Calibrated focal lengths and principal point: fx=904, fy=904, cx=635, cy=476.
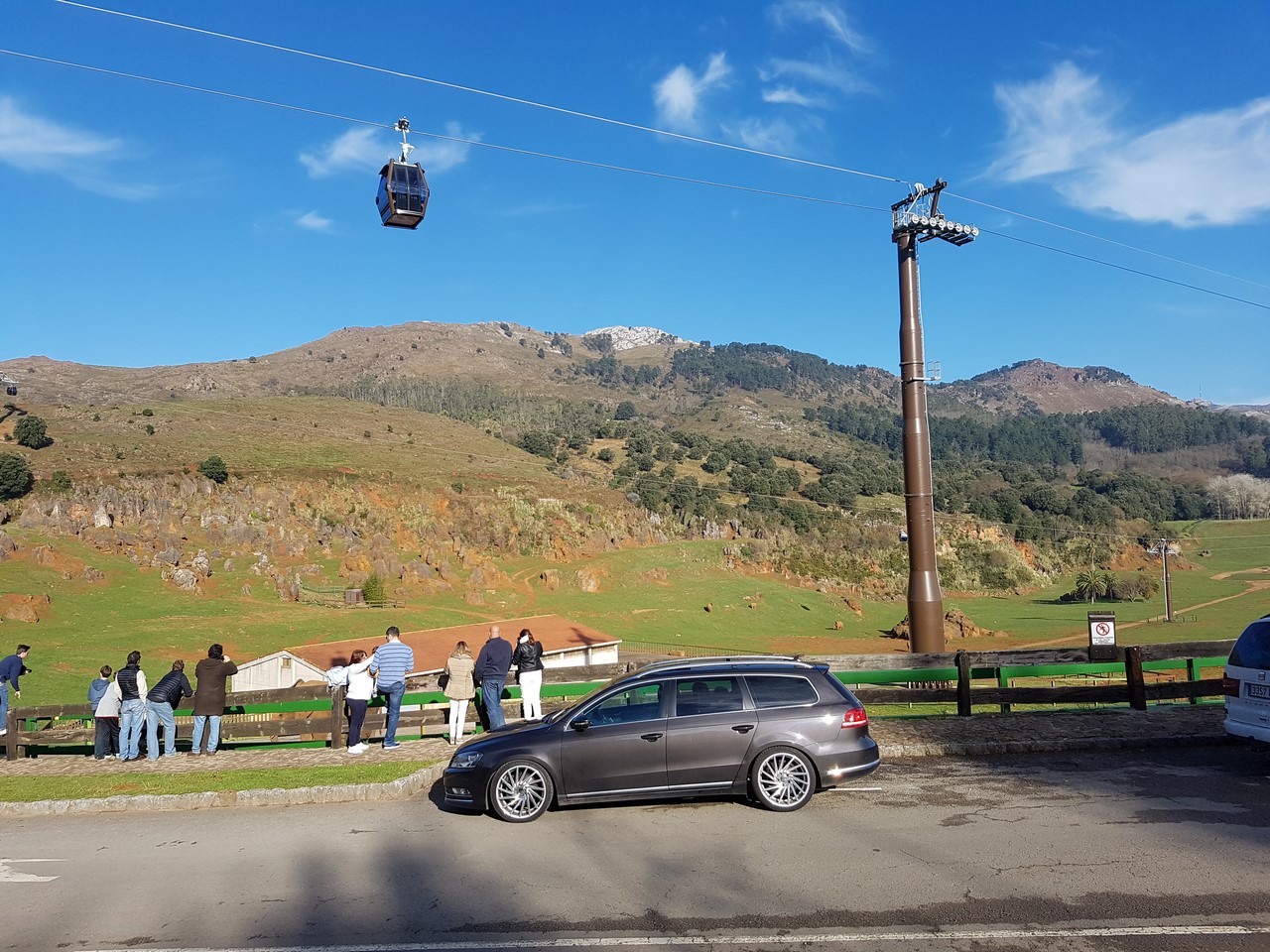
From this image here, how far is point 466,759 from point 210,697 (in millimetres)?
6165

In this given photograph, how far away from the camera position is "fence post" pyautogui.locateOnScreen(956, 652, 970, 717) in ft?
46.1

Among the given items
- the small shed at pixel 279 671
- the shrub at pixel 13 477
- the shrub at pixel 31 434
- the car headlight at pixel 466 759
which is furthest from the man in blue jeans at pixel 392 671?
the shrub at pixel 31 434

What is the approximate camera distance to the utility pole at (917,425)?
71.3 ft

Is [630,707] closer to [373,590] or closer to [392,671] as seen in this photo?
[392,671]

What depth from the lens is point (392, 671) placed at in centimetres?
1366

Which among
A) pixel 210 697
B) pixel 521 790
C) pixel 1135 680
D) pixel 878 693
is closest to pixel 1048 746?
pixel 878 693

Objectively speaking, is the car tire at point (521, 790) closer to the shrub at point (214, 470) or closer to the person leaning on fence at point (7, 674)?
the person leaning on fence at point (7, 674)

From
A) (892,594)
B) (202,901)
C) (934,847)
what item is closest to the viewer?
(202,901)

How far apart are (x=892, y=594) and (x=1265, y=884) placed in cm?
6983

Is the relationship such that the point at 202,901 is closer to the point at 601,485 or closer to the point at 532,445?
the point at 601,485

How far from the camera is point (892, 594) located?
7431 centimetres

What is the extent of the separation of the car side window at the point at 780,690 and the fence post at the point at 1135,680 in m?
7.40

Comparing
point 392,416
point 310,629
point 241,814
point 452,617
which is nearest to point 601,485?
point 392,416

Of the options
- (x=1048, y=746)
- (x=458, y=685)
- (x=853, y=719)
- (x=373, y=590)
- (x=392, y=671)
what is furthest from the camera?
(x=373, y=590)
